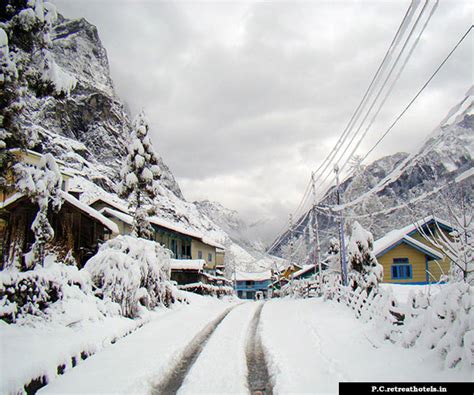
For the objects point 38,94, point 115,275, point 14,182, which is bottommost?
point 115,275

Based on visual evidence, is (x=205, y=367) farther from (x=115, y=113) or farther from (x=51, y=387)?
(x=115, y=113)

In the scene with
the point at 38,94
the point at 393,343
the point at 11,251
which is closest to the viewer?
the point at 393,343

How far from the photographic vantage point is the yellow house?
36312 millimetres

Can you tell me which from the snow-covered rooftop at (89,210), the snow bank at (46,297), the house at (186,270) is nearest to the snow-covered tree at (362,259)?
the snow bank at (46,297)

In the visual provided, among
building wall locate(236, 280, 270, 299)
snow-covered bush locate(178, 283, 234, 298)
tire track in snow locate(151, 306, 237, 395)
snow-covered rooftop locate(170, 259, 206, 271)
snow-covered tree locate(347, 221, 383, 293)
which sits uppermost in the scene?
snow-covered tree locate(347, 221, 383, 293)

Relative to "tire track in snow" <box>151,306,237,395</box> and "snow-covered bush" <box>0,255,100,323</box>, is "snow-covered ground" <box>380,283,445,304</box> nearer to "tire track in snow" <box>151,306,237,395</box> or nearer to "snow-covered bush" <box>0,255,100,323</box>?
"tire track in snow" <box>151,306,237,395</box>

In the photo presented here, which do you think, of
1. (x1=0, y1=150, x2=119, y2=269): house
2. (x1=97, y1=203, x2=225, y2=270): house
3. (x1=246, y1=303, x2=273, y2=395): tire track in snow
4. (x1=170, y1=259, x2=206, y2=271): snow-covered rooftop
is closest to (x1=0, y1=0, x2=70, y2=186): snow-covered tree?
(x1=246, y1=303, x2=273, y2=395): tire track in snow

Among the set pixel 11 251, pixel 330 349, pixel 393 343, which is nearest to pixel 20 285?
pixel 330 349

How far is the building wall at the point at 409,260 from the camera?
3083 cm

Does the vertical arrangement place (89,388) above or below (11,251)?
below

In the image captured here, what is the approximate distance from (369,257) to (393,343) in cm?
1086

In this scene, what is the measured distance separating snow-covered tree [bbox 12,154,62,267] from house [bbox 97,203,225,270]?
21782mm

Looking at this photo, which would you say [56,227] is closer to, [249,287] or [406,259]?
[406,259]

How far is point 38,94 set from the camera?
9.60 meters
